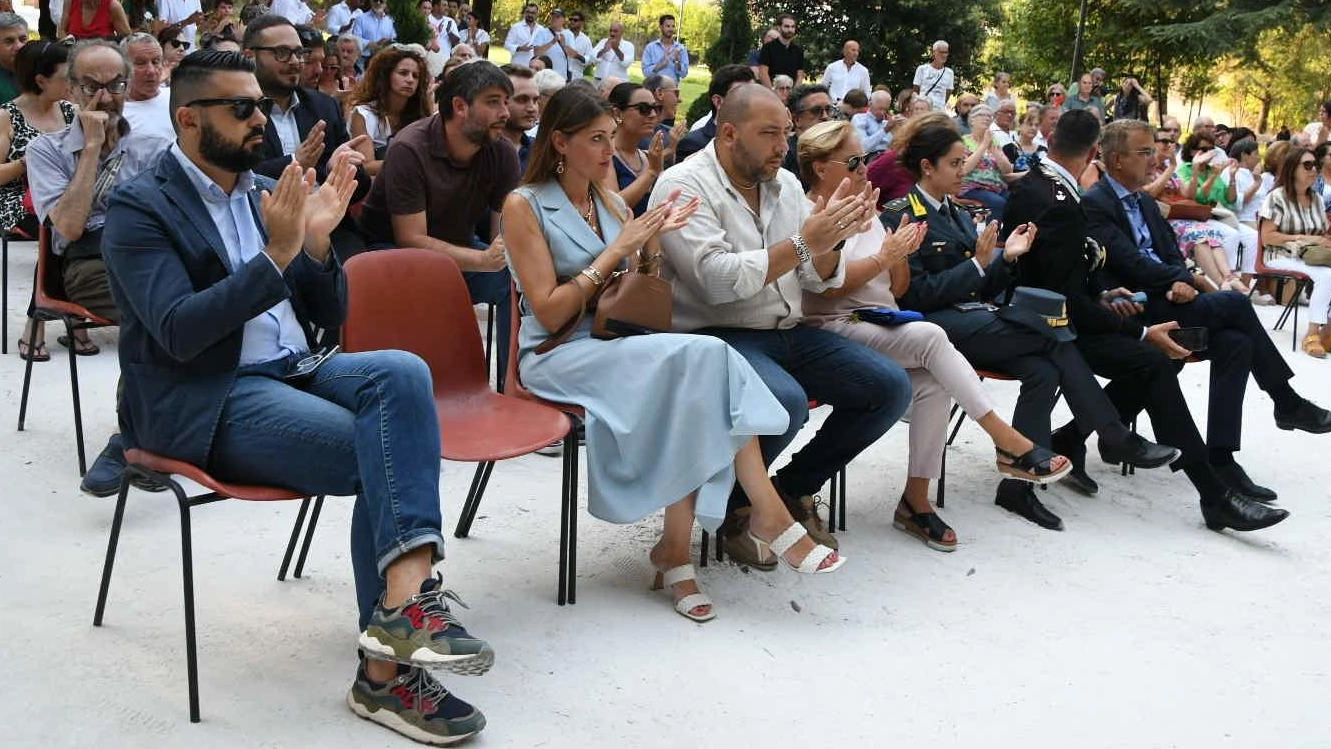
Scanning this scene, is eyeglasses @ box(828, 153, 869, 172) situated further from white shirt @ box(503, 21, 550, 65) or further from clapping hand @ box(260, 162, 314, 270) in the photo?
white shirt @ box(503, 21, 550, 65)

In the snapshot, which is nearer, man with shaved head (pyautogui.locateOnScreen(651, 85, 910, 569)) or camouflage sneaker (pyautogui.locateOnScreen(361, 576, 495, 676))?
camouflage sneaker (pyautogui.locateOnScreen(361, 576, 495, 676))

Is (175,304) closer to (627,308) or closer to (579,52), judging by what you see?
(627,308)

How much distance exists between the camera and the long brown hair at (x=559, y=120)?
3770 millimetres

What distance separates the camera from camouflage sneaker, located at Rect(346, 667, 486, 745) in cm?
281

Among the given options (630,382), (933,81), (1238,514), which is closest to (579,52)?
(933,81)

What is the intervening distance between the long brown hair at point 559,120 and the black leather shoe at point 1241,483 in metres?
2.88

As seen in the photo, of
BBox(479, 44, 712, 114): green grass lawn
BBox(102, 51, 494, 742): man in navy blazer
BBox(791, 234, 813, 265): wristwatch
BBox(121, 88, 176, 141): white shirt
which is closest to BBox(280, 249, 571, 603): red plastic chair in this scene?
BBox(102, 51, 494, 742): man in navy blazer

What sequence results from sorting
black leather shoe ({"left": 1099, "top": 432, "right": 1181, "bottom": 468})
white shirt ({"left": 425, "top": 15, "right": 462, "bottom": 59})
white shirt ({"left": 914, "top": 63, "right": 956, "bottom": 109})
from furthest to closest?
white shirt ({"left": 914, "top": 63, "right": 956, "bottom": 109}), white shirt ({"left": 425, "top": 15, "right": 462, "bottom": 59}), black leather shoe ({"left": 1099, "top": 432, "right": 1181, "bottom": 468})

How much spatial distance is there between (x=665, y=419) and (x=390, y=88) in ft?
10.7

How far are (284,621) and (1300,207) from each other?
7695mm

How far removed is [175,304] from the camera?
280cm

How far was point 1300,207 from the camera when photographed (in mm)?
8703

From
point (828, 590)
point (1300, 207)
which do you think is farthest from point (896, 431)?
point (1300, 207)

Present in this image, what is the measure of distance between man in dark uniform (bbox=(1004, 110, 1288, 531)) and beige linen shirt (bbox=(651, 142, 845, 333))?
1158 millimetres
